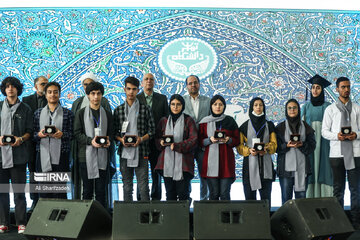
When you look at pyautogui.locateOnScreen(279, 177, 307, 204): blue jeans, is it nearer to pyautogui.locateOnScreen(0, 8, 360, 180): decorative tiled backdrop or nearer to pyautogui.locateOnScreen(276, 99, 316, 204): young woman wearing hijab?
pyautogui.locateOnScreen(276, 99, 316, 204): young woman wearing hijab

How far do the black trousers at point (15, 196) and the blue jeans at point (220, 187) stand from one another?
1.64 m

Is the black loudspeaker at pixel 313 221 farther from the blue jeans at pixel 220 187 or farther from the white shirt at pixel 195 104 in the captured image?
the white shirt at pixel 195 104

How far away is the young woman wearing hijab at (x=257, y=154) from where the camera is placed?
12.3 feet

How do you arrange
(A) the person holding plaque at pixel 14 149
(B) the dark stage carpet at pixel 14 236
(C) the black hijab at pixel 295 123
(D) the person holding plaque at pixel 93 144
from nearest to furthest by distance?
(B) the dark stage carpet at pixel 14 236 < (A) the person holding plaque at pixel 14 149 < (D) the person holding plaque at pixel 93 144 < (C) the black hijab at pixel 295 123

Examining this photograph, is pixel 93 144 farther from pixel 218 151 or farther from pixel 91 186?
pixel 218 151

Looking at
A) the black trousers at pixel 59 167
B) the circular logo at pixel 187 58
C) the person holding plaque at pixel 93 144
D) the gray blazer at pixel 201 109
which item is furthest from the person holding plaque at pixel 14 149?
the circular logo at pixel 187 58

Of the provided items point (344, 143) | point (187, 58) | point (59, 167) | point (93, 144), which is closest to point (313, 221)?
point (344, 143)

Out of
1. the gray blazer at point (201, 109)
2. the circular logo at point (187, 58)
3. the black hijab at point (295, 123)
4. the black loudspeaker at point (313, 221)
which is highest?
the circular logo at point (187, 58)

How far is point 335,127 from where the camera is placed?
3934 mm

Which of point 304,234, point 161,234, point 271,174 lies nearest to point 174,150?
point 271,174

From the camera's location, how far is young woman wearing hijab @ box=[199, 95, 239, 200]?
374 cm

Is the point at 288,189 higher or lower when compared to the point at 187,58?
lower

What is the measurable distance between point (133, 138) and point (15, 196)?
1.12m

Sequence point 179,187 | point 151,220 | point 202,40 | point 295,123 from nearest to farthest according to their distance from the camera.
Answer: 1. point 151,220
2. point 179,187
3. point 295,123
4. point 202,40
